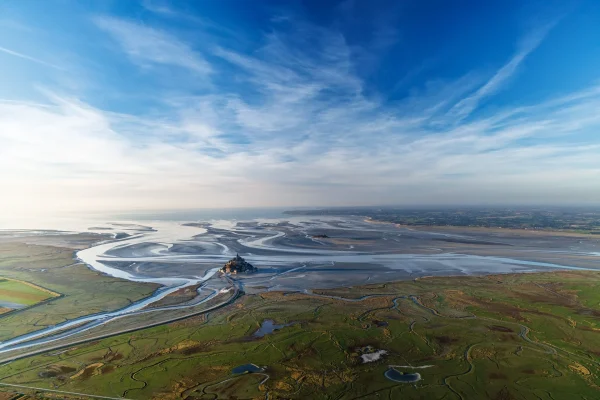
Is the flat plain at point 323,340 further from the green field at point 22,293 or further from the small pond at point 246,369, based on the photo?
the green field at point 22,293

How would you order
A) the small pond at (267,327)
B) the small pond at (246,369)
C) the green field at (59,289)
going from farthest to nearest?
the green field at (59,289) < the small pond at (267,327) < the small pond at (246,369)

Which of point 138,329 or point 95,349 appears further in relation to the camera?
point 138,329

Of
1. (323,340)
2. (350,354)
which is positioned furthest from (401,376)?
(323,340)

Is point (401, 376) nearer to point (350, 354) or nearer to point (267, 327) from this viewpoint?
point (350, 354)

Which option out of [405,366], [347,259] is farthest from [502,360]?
[347,259]

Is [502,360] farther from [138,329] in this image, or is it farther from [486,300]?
[138,329]

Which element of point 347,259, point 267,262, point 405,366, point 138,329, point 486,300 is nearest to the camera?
point 405,366

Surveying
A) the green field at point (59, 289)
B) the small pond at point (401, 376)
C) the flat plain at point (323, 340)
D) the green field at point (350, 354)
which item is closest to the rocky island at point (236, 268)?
the flat plain at point (323, 340)
